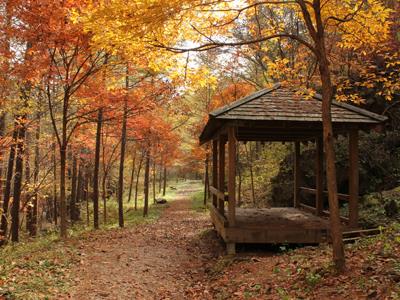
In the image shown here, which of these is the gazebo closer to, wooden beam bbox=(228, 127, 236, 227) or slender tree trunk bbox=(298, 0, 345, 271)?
wooden beam bbox=(228, 127, 236, 227)

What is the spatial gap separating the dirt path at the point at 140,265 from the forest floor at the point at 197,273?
0.02 metres

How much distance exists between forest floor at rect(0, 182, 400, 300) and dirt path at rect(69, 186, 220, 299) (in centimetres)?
2

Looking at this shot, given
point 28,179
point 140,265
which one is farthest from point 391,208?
point 28,179

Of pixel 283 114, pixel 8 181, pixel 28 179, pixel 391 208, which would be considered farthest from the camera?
pixel 28 179

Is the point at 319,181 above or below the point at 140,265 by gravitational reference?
above

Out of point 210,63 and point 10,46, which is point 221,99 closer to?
point 210,63

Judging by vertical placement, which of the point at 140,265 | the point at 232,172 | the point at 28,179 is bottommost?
the point at 140,265

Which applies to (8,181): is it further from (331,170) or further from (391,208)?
(391,208)

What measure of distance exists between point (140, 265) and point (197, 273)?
1430 mm

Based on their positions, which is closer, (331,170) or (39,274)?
(331,170)

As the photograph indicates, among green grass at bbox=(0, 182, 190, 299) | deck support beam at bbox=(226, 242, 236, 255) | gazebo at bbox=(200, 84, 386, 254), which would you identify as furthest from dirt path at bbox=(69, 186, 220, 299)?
gazebo at bbox=(200, 84, 386, 254)

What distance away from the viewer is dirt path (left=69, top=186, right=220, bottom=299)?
667cm

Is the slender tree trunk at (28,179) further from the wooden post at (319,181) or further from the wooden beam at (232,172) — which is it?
the wooden post at (319,181)

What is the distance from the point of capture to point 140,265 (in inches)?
329
